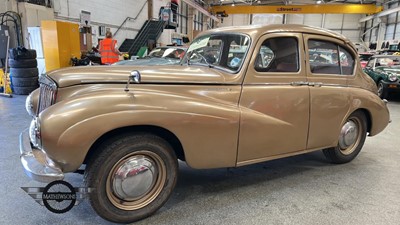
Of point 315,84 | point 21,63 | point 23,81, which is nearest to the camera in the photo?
point 315,84

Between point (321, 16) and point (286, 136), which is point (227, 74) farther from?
point (321, 16)

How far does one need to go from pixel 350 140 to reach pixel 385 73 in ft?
Answer: 20.2

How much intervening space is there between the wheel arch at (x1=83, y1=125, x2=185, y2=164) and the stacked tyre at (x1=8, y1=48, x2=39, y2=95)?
22.1 ft

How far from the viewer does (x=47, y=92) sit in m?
2.47

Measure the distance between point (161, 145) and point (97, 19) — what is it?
37.2ft

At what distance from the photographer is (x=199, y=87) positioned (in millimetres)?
2535

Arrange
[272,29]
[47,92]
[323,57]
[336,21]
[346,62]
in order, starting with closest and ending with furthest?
[47,92]
[272,29]
[323,57]
[346,62]
[336,21]

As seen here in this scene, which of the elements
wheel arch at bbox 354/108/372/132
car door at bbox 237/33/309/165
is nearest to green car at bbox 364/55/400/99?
wheel arch at bbox 354/108/372/132

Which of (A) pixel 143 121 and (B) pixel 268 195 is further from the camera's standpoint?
(B) pixel 268 195

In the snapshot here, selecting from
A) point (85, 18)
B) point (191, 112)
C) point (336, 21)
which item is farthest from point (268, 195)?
point (336, 21)

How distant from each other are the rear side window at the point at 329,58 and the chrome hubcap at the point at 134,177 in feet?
6.50

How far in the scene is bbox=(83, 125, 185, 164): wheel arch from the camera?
2.19 metres

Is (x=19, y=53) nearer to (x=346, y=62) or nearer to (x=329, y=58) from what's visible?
(x=329, y=58)

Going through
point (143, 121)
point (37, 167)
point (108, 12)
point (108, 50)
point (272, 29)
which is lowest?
point (37, 167)
